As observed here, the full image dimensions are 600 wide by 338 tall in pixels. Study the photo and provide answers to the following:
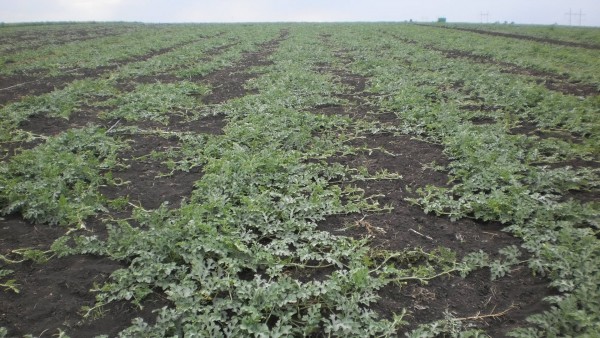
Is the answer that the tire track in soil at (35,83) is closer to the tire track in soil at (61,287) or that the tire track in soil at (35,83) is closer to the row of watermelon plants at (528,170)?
the tire track in soil at (61,287)

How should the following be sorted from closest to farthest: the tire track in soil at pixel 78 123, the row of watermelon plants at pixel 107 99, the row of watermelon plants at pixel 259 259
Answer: the row of watermelon plants at pixel 259 259 < the tire track in soil at pixel 78 123 < the row of watermelon plants at pixel 107 99

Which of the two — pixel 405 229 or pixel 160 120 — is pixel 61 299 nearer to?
pixel 405 229

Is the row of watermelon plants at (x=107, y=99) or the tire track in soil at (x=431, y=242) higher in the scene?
the row of watermelon plants at (x=107, y=99)

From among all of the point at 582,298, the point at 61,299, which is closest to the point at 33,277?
the point at 61,299

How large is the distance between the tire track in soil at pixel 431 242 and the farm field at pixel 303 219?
0.02 m

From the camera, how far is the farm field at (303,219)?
317cm

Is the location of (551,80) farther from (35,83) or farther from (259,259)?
(35,83)

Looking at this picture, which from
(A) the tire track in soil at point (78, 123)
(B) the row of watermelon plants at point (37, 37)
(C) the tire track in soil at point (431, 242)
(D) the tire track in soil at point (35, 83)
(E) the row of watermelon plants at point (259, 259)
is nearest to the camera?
(E) the row of watermelon plants at point (259, 259)

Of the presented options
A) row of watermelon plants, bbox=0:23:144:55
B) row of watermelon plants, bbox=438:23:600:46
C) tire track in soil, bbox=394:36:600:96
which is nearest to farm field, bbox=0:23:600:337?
tire track in soil, bbox=394:36:600:96

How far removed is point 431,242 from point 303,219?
1.46 metres

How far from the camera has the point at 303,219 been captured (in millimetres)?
4371

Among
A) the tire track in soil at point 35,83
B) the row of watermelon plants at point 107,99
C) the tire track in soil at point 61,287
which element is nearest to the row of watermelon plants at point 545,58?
the row of watermelon plants at point 107,99

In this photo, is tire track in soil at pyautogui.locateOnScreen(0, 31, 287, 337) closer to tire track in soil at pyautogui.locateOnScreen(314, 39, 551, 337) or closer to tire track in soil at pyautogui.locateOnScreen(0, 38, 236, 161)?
tire track in soil at pyautogui.locateOnScreen(314, 39, 551, 337)

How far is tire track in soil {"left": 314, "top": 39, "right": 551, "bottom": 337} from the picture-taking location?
10.8ft
